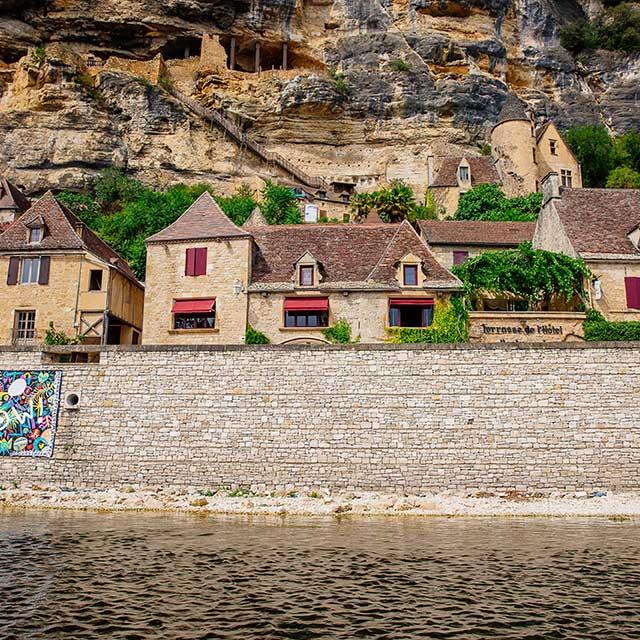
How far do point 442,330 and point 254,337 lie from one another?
6.86m

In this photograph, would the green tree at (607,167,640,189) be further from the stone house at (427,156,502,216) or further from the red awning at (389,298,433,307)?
the red awning at (389,298,433,307)

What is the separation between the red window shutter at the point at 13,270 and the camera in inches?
1062

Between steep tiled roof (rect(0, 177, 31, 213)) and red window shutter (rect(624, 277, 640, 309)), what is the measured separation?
31.4 meters

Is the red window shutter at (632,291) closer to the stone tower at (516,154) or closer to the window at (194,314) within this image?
the window at (194,314)

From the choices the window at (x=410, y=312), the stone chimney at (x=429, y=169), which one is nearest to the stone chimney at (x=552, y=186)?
the window at (x=410, y=312)

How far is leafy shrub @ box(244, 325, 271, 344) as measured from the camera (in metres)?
25.2

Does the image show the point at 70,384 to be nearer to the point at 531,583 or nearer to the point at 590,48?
the point at 531,583

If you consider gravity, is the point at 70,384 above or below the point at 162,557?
above

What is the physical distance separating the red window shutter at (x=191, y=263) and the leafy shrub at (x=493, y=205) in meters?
23.9

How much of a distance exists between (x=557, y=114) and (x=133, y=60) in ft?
124

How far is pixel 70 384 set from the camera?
21344mm

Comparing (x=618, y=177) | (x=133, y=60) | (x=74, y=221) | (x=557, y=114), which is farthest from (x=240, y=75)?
(x=74, y=221)

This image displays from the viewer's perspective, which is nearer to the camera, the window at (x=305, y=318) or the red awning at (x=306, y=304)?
the red awning at (x=306, y=304)

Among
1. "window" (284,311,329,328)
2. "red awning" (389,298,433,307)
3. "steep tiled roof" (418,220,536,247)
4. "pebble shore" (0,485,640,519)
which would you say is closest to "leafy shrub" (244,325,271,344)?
"window" (284,311,329,328)
